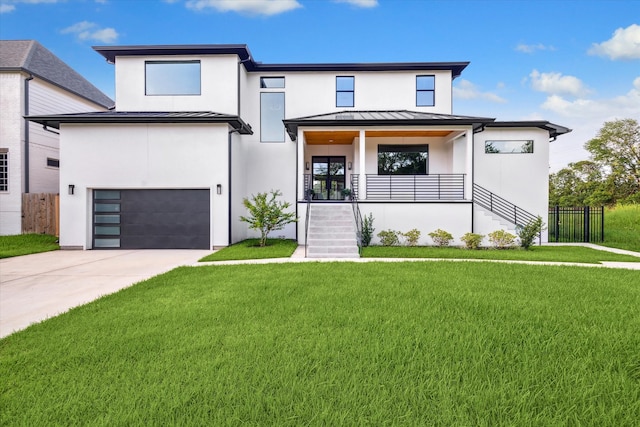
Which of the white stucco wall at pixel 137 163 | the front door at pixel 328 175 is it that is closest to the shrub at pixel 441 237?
the front door at pixel 328 175

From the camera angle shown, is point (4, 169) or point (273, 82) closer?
point (4, 169)

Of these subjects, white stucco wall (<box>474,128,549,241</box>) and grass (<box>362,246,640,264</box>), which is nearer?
grass (<box>362,246,640,264</box>)

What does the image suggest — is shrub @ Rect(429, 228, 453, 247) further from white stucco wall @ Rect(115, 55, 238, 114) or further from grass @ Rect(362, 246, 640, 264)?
white stucco wall @ Rect(115, 55, 238, 114)

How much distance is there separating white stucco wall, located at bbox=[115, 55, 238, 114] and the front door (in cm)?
477

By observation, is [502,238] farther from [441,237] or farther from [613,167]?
[613,167]

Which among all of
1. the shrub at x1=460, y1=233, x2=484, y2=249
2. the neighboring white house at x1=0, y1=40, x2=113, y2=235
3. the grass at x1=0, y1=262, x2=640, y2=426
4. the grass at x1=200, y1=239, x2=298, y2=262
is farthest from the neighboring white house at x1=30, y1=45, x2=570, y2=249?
the grass at x1=0, y1=262, x2=640, y2=426

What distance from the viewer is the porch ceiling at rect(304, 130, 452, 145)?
1373 cm

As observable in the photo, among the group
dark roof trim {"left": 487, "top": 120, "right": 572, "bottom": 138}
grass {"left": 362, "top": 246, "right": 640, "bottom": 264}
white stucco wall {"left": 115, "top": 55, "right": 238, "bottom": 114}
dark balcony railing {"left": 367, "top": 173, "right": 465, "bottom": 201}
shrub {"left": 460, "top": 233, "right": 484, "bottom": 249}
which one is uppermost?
white stucco wall {"left": 115, "top": 55, "right": 238, "bottom": 114}

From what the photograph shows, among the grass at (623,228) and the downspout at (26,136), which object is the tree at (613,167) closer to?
the grass at (623,228)

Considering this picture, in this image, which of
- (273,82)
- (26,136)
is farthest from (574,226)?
(26,136)

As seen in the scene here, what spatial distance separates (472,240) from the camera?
38.1 ft

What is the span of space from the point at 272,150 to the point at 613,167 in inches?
1347

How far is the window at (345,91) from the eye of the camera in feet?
51.8

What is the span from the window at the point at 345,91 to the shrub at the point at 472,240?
27.2 ft
